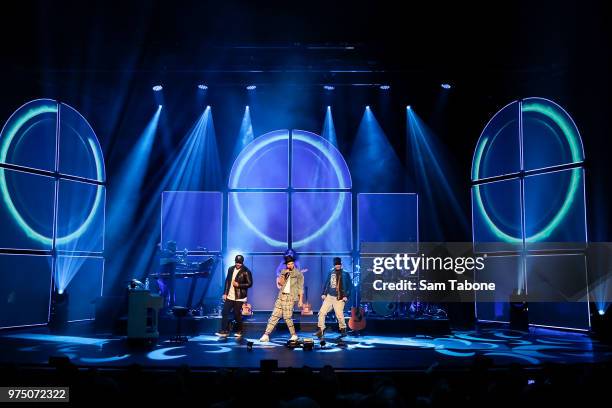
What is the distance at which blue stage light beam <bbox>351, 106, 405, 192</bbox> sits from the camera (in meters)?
14.7

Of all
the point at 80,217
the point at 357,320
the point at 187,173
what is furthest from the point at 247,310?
the point at 80,217

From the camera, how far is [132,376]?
411 cm

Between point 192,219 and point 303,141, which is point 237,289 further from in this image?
point 303,141

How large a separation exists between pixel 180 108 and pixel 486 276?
9.98 meters

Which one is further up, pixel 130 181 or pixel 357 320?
pixel 130 181

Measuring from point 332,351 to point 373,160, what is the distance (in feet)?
24.8

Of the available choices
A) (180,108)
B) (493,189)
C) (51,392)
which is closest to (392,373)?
(51,392)

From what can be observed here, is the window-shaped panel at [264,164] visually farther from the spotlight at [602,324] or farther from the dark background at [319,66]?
the spotlight at [602,324]

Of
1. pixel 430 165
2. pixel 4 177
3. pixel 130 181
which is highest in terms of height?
pixel 430 165

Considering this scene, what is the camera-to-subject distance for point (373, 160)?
14773 mm

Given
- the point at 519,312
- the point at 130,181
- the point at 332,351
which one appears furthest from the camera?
the point at 130,181

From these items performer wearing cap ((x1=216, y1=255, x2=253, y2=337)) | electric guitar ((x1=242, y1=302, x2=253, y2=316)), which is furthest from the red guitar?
electric guitar ((x1=242, y1=302, x2=253, y2=316))

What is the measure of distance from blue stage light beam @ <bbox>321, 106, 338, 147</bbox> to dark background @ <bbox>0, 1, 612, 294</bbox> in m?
0.16

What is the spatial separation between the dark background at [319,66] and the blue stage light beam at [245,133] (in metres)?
0.15
